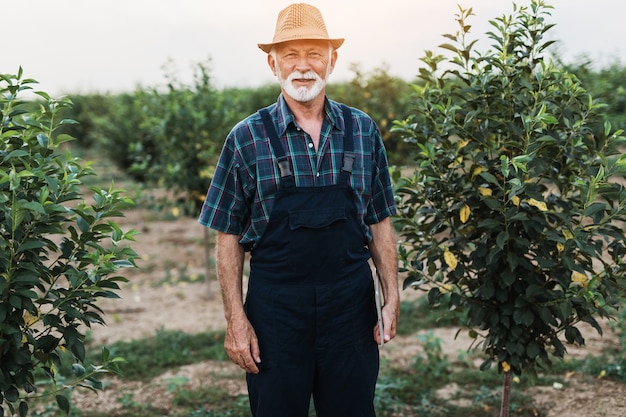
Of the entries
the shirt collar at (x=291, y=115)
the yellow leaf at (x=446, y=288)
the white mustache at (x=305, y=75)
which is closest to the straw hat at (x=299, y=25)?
the white mustache at (x=305, y=75)

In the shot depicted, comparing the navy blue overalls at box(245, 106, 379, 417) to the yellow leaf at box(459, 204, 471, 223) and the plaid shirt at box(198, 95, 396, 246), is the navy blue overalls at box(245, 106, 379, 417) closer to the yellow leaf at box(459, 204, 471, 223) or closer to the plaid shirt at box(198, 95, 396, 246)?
the plaid shirt at box(198, 95, 396, 246)

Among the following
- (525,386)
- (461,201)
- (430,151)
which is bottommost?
(525,386)

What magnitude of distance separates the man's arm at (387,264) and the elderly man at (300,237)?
0.07 meters

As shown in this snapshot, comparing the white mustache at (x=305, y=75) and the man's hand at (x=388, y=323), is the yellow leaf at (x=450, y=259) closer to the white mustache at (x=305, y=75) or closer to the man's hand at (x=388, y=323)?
the man's hand at (x=388, y=323)

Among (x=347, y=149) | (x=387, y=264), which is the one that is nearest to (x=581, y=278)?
(x=387, y=264)

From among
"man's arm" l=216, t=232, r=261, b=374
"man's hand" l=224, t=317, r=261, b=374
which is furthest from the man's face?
"man's hand" l=224, t=317, r=261, b=374

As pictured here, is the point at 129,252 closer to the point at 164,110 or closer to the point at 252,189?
the point at 252,189

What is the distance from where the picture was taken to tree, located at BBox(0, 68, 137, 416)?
2750 mm

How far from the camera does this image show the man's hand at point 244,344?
2.87 metres

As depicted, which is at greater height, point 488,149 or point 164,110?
point 164,110

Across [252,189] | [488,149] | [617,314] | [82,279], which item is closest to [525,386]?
[617,314]

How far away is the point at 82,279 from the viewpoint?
293 centimetres

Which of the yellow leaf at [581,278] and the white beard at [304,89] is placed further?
the yellow leaf at [581,278]

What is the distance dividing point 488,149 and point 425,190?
1.26 feet
